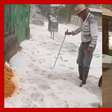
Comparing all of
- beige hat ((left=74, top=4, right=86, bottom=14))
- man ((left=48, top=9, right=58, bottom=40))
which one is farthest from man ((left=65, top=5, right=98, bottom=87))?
man ((left=48, top=9, right=58, bottom=40))

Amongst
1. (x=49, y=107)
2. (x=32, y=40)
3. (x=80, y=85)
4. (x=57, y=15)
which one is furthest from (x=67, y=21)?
(x=49, y=107)

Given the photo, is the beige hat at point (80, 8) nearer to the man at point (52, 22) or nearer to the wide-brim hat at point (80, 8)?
the wide-brim hat at point (80, 8)

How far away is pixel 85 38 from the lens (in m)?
5.45

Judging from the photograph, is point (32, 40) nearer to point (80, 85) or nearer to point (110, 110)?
point (80, 85)

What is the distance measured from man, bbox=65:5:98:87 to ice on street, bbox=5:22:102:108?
7 centimetres

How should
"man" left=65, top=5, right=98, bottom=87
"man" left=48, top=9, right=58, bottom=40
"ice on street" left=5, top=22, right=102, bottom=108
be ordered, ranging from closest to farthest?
"ice on street" left=5, top=22, right=102, bottom=108 → "man" left=65, top=5, right=98, bottom=87 → "man" left=48, top=9, right=58, bottom=40

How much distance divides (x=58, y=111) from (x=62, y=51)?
2.90 ft

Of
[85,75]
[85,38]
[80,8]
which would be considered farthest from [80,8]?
[85,75]

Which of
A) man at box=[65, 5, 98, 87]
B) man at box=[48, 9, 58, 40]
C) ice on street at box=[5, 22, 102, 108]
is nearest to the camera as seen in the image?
ice on street at box=[5, 22, 102, 108]

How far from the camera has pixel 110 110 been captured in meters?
5.27

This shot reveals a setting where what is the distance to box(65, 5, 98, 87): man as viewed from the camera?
5.39m

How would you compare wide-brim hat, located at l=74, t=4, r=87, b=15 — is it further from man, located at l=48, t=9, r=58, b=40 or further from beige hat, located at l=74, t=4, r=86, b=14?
man, located at l=48, t=9, r=58, b=40

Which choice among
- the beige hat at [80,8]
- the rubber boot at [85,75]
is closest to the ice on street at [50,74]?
the rubber boot at [85,75]

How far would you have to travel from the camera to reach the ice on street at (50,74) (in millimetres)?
5195
